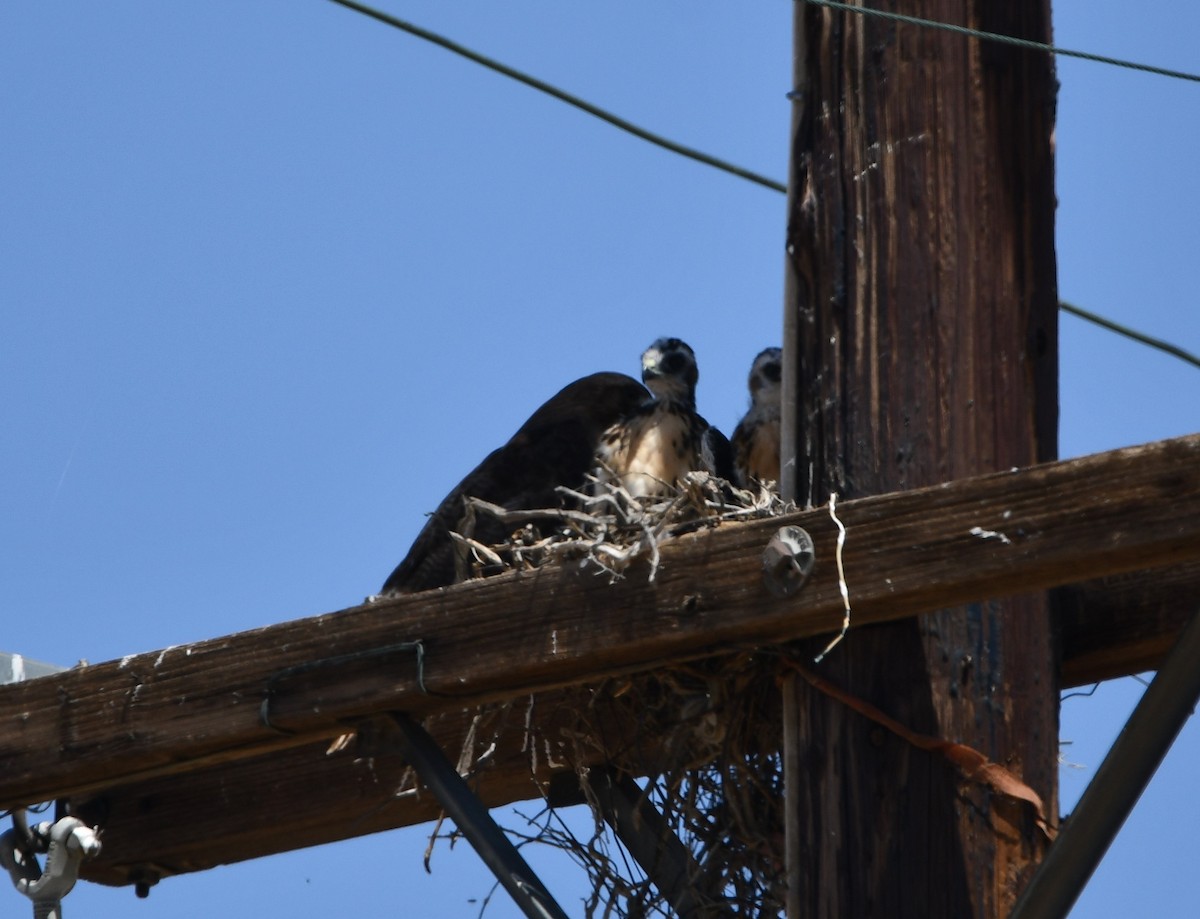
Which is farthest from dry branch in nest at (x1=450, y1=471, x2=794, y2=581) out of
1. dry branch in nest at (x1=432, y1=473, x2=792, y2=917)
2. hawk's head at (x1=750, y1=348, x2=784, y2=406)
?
hawk's head at (x1=750, y1=348, x2=784, y2=406)

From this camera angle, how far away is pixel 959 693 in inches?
124

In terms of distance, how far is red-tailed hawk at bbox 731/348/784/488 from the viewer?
5840mm

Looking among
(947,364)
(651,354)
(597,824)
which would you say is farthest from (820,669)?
(651,354)

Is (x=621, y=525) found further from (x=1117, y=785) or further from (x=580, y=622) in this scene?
(x=1117, y=785)

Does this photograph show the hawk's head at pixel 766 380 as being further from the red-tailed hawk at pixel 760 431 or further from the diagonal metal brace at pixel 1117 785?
the diagonal metal brace at pixel 1117 785

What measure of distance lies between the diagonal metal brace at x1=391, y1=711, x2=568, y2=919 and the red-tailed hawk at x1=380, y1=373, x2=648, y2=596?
7.36 feet

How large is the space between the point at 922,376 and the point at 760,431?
257 cm

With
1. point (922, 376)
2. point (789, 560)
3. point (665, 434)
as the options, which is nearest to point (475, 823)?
point (789, 560)

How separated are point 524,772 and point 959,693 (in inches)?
51.9

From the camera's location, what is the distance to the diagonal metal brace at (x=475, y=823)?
3148 mm

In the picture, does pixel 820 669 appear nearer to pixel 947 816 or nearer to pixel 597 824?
pixel 947 816

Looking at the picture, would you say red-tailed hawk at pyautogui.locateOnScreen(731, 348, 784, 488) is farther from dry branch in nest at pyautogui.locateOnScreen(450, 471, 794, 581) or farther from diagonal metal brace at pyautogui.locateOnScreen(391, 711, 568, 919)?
diagonal metal brace at pyautogui.locateOnScreen(391, 711, 568, 919)

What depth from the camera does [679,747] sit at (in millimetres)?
3793

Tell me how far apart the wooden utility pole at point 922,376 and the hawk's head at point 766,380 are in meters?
2.31
